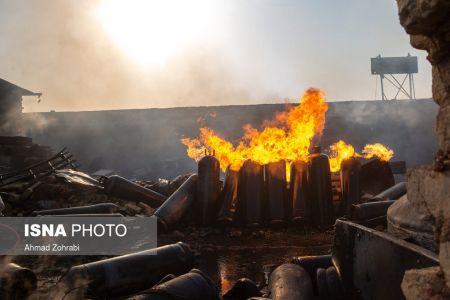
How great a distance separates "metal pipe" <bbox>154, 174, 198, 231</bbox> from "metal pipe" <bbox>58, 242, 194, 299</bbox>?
410 cm

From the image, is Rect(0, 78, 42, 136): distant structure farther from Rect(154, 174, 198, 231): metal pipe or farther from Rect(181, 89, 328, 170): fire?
Rect(154, 174, 198, 231): metal pipe

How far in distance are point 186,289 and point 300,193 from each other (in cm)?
642

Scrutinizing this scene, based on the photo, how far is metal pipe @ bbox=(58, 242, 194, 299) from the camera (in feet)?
12.6

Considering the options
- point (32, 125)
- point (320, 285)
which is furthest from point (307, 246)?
point (32, 125)

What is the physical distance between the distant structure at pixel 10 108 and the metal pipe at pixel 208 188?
19.6 meters

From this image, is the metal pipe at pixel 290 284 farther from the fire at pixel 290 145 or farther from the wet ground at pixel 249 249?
the fire at pixel 290 145

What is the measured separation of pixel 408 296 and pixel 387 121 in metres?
26.2

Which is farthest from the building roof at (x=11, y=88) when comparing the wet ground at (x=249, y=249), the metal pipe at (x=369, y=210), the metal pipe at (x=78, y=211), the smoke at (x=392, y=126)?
the metal pipe at (x=369, y=210)

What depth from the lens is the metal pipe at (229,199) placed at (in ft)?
30.3

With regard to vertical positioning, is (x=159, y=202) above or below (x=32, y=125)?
below

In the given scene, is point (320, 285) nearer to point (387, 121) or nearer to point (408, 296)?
point (408, 296)

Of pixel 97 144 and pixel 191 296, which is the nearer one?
pixel 191 296

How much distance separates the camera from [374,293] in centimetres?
296

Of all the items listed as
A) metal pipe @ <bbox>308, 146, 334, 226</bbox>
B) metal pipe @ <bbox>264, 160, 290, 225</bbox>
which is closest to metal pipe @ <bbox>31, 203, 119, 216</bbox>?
metal pipe @ <bbox>264, 160, 290, 225</bbox>
